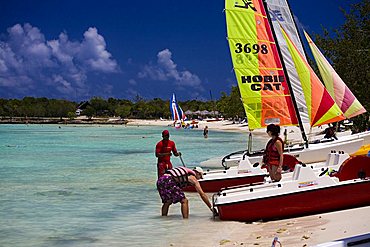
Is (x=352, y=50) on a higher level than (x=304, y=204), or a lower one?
higher

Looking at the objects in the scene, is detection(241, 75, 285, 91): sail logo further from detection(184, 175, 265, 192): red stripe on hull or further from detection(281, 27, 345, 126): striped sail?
detection(184, 175, 265, 192): red stripe on hull

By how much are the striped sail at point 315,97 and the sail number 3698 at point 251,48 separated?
2.40ft

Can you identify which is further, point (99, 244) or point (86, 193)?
point (86, 193)

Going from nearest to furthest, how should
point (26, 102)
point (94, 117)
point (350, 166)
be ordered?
point (350, 166) < point (94, 117) < point (26, 102)

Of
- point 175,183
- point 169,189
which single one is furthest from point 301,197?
point 169,189

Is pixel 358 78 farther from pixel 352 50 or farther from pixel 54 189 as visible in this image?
pixel 54 189

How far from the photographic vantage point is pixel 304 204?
8.80 m

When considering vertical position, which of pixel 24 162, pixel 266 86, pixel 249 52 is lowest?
pixel 24 162

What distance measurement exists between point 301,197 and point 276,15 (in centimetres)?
741

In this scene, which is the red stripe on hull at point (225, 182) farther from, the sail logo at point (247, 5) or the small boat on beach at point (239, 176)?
the sail logo at point (247, 5)

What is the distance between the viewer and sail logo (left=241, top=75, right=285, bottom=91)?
14.6 meters

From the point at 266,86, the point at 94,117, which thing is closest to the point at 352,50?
the point at 266,86

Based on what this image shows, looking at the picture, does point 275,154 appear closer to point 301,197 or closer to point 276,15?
point 301,197

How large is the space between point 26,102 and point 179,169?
6815 inches
